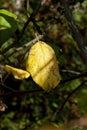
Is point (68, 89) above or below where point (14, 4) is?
below

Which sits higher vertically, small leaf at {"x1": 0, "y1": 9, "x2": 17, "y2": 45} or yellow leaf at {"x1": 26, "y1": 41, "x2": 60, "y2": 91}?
small leaf at {"x1": 0, "y1": 9, "x2": 17, "y2": 45}

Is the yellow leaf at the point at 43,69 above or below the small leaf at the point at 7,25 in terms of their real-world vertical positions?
below

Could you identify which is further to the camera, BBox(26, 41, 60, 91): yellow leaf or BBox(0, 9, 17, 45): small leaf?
BBox(0, 9, 17, 45): small leaf

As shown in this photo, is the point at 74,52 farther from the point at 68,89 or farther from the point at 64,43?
the point at 68,89

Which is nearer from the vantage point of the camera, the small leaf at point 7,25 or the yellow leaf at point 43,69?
the yellow leaf at point 43,69

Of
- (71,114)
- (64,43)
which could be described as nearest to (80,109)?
(71,114)

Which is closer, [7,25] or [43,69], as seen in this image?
[43,69]

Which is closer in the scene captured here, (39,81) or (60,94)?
(39,81)

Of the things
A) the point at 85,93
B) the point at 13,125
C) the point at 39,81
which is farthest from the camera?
the point at 85,93
